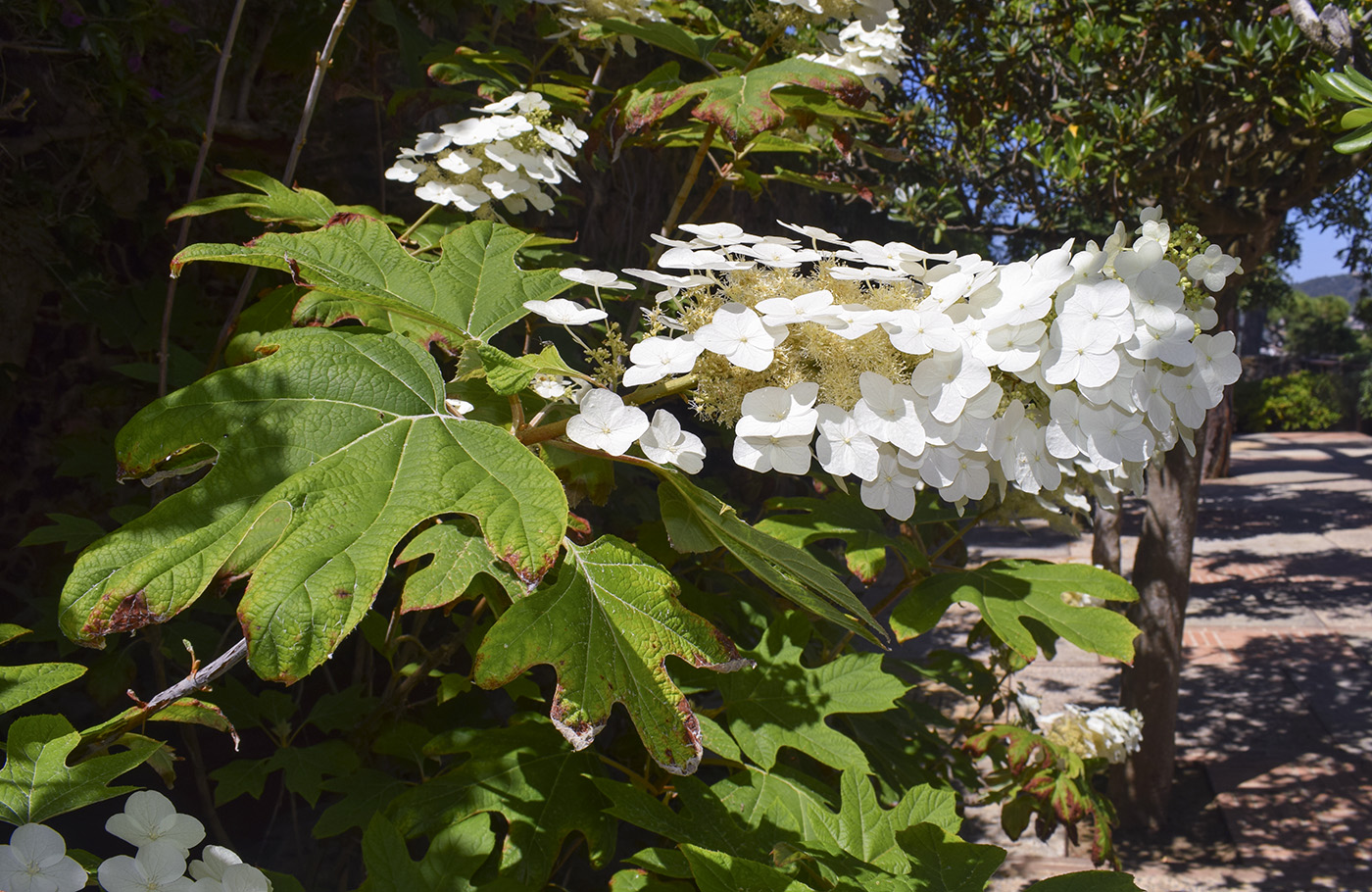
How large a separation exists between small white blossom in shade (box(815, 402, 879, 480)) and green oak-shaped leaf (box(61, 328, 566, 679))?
11.3 inches

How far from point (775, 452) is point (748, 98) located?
95cm

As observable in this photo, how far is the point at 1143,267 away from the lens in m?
0.95

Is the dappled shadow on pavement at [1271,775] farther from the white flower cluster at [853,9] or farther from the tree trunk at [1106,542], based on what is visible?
the white flower cluster at [853,9]

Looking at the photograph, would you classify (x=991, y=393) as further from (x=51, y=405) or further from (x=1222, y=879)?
(x=1222, y=879)

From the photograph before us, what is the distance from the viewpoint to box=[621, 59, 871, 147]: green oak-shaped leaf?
1.59 meters

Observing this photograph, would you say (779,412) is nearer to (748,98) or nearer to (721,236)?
(721,236)

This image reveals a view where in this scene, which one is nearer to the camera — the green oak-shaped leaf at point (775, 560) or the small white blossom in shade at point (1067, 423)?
the green oak-shaped leaf at point (775, 560)

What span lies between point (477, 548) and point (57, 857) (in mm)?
438

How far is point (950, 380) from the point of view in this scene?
0.93m

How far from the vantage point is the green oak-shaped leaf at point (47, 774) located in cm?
84

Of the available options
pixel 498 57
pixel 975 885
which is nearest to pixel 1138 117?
pixel 498 57

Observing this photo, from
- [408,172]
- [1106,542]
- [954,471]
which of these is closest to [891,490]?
[954,471]

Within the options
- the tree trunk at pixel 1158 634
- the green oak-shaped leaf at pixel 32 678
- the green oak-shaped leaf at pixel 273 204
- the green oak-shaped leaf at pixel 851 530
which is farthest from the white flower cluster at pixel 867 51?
the tree trunk at pixel 1158 634

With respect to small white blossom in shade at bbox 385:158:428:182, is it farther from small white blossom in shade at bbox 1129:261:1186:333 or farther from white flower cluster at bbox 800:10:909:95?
small white blossom in shade at bbox 1129:261:1186:333
